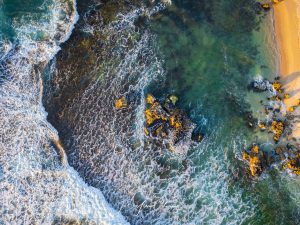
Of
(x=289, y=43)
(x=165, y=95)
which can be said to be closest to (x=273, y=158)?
(x=289, y=43)

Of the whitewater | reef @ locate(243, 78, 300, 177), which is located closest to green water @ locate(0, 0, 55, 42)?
the whitewater

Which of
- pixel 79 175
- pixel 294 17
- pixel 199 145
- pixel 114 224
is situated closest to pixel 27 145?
pixel 79 175

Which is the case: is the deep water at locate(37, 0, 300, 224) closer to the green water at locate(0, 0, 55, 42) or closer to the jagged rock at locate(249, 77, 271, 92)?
the jagged rock at locate(249, 77, 271, 92)

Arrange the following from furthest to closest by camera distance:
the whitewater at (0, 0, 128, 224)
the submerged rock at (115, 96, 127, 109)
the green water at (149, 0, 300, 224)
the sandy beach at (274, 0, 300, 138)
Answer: the submerged rock at (115, 96, 127, 109), the whitewater at (0, 0, 128, 224), the green water at (149, 0, 300, 224), the sandy beach at (274, 0, 300, 138)

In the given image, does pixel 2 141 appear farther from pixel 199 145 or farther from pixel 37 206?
pixel 199 145

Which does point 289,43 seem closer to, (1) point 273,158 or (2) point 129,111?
(1) point 273,158
